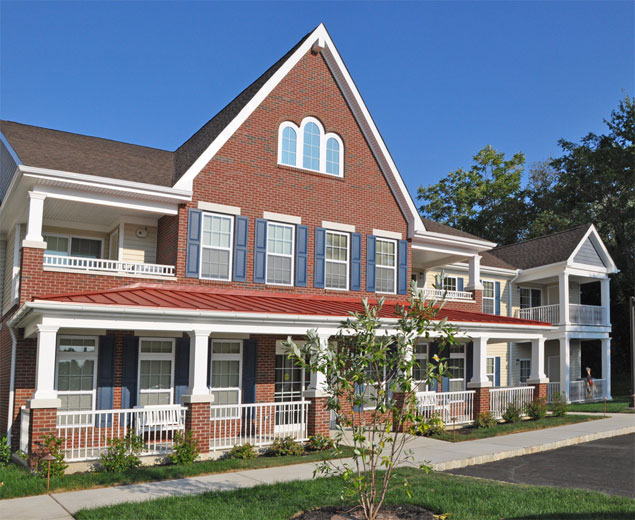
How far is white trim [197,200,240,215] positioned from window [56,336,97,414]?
459cm

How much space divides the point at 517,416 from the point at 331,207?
29.0 feet

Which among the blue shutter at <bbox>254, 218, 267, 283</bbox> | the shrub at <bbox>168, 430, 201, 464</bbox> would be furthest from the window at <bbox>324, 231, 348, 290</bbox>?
the shrub at <bbox>168, 430, 201, 464</bbox>

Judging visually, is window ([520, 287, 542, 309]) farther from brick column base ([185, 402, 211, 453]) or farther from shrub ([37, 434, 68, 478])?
shrub ([37, 434, 68, 478])

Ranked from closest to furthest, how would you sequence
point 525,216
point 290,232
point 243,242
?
point 243,242 < point 290,232 < point 525,216

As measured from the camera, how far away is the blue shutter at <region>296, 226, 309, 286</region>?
18.6 m

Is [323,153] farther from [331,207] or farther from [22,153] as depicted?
[22,153]

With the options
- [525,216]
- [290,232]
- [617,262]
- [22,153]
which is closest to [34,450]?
[22,153]

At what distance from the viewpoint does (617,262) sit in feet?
126

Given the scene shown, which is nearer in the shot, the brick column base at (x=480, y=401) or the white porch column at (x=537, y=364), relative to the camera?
the brick column base at (x=480, y=401)

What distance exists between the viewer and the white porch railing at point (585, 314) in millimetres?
29672

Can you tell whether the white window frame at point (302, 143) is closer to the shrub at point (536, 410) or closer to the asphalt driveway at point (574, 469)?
the shrub at point (536, 410)

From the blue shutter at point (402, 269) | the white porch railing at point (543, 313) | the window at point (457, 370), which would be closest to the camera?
the blue shutter at point (402, 269)

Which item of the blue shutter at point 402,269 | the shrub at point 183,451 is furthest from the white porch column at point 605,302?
the shrub at point 183,451

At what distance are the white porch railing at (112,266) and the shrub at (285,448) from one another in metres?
5.55
